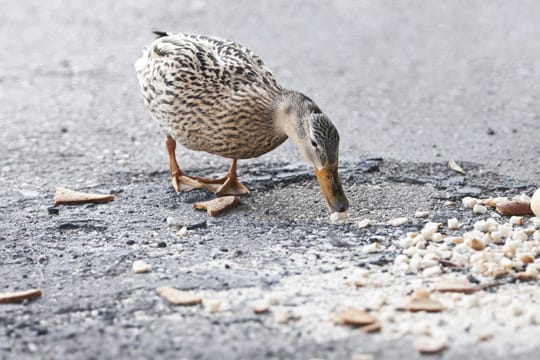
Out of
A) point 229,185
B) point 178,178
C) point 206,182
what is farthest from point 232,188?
point 178,178

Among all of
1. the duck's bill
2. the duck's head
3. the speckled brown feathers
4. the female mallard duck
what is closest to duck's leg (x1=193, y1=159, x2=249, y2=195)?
the female mallard duck

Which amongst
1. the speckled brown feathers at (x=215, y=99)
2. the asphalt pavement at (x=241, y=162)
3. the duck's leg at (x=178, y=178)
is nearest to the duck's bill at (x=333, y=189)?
the asphalt pavement at (x=241, y=162)

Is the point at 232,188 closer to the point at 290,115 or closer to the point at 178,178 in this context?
the point at 178,178

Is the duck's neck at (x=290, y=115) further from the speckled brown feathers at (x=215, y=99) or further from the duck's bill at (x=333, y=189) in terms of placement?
the duck's bill at (x=333, y=189)

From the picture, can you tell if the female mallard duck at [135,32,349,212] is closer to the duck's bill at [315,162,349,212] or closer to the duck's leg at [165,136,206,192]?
the duck's leg at [165,136,206,192]

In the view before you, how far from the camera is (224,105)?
5.18 m

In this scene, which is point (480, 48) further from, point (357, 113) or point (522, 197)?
point (522, 197)

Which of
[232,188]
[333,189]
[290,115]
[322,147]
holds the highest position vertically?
[290,115]

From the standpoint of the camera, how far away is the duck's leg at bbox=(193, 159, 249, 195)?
5469 mm

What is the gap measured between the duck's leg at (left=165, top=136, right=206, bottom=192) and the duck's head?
36.2 inches

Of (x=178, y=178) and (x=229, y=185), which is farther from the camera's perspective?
(x=178, y=178)

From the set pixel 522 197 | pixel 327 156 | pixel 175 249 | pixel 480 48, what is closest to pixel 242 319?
pixel 175 249

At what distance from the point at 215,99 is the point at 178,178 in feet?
2.25

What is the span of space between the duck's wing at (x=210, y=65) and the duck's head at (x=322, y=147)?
0.46 meters
